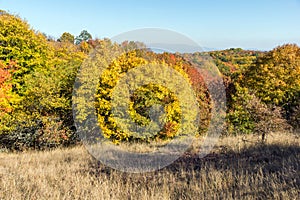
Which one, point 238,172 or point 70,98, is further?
point 70,98

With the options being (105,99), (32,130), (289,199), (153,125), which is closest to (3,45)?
(32,130)

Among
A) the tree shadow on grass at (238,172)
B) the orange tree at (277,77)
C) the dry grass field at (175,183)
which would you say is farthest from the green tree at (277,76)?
the dry grass field at (175,183)

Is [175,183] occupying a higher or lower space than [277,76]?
lower

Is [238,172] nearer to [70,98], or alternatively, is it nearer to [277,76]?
[70,98]

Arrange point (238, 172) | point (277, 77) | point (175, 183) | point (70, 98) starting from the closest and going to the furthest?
point (175, 183) → point (238, 172) → point (70, 98) → point (277, 77)

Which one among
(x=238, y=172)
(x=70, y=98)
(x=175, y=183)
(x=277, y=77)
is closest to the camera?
(x=175, y=183)

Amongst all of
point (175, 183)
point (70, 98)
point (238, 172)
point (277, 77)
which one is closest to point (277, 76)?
point (277, 77)

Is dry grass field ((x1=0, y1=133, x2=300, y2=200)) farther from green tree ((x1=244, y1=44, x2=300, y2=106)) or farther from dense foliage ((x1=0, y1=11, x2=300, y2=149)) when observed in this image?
green tree ((x1=244, y1=44, x2=300, y2=106))

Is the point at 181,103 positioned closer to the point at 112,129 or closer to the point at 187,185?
the point at 112,129

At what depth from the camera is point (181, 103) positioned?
12.7m

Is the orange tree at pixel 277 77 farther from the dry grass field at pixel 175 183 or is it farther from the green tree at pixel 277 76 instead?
the dry grass field at pixel 175 183

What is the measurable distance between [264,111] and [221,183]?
437 centimetres

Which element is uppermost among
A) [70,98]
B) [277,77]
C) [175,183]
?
[277,77]

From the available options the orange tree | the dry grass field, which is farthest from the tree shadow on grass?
the orange tree
